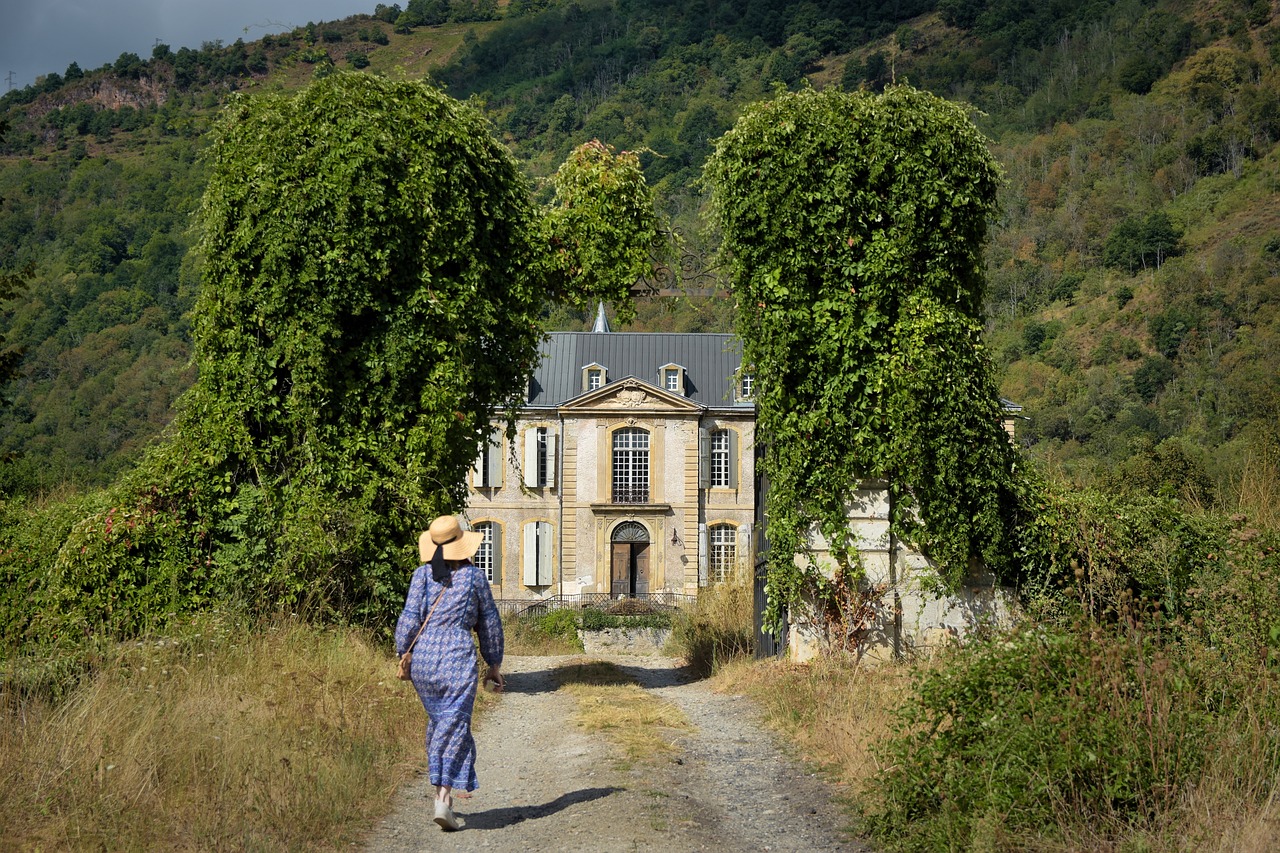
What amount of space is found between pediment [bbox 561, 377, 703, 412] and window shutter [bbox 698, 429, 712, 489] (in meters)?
1.08

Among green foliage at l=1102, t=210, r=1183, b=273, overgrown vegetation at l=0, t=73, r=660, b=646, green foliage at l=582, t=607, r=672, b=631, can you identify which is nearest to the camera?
overgrown vegetation at l=0, t=73, r=660, b=646

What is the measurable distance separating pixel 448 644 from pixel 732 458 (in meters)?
36.4

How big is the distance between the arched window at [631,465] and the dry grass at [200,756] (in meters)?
33.2

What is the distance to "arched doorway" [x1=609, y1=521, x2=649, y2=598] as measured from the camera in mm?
43062

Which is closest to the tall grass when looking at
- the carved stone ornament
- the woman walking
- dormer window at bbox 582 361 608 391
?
the woman walking

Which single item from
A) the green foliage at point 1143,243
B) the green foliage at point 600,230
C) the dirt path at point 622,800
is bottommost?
the dirt path at point 622,800

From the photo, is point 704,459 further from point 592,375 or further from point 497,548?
point 497,548

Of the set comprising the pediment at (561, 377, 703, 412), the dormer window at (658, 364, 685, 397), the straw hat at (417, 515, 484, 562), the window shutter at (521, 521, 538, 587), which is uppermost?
the dormer window at (658, 364, 685, 397)

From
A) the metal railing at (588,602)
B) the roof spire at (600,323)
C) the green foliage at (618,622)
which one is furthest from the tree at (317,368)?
the roof spire at (600,323)

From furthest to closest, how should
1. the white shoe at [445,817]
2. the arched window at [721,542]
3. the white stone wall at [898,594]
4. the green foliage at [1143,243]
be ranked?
1. the green foliage at [1143,243]
2. the arched window at [721,542]
3. the white stone wall at [898,594]
4. the white shoe at [445,817]

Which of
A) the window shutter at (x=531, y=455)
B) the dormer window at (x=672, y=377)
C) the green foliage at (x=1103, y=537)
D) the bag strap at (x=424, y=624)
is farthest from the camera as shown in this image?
the dormer window at (x=672, y=377)

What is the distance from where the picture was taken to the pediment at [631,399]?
4272 cm

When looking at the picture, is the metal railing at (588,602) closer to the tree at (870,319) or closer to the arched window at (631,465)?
the arched window at (631,465)

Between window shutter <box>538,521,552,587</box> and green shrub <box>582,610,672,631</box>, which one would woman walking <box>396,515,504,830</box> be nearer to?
green shrub <box>582,610,672,631</box>
